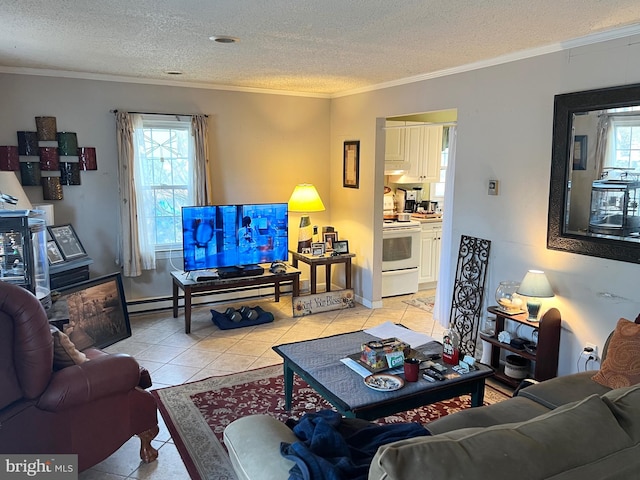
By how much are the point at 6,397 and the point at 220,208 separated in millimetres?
2971

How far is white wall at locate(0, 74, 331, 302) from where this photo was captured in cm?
458

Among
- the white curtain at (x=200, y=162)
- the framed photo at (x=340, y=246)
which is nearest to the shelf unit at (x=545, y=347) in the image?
the framed photo at (x=340, y=246)

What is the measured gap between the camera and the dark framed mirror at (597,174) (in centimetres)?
295

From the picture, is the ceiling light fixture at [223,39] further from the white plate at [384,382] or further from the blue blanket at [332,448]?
the blue blanket at [332,448]

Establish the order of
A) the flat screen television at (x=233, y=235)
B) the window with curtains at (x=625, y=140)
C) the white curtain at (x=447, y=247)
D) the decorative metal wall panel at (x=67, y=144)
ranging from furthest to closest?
1. the flat screen television at (x=233, y=235)
2. the decorative metal wall panel at (x=67, y=144)
3. the white curtain at (x=447, y=247)
4. the window with curtains at (x=625, y=140)

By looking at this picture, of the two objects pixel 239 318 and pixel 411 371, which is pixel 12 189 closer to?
pixel 239 318

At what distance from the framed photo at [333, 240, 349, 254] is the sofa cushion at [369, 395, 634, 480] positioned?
4.30 meters

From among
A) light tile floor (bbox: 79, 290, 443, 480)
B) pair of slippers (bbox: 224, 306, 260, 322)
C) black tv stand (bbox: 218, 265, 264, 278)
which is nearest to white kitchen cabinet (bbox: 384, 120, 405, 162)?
light tile floor (bbox: 79, 290, 443, 480)

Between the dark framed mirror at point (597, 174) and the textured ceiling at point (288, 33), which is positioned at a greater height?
the textured ceiling at point (288, 33)

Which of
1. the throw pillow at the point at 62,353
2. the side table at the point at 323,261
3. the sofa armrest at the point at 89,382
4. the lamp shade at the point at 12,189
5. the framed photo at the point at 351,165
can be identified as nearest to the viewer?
the sofa armrest at the point at 89,382

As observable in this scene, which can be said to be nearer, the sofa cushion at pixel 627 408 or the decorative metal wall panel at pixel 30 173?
the sofa cushion at pixel 627 408

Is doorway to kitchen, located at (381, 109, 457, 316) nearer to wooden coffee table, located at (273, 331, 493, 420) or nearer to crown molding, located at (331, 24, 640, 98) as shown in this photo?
crown molding, located at (331, 24, 640, 98)

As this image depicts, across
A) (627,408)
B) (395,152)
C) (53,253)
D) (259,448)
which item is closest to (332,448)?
(259,448)

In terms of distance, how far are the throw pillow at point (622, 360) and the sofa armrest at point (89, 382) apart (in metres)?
2.40
